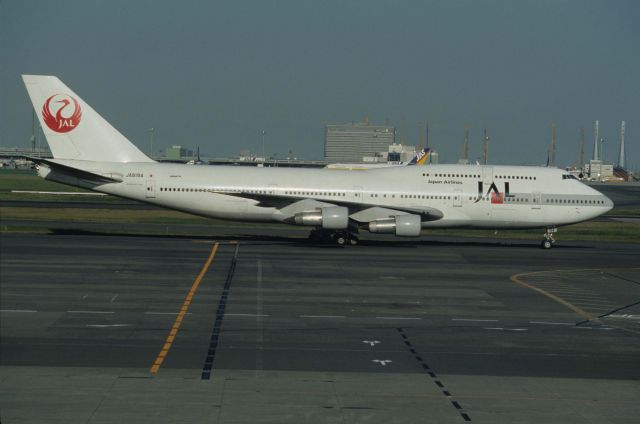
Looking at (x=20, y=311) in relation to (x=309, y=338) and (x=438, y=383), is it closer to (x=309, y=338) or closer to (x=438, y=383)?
(x=309, y=338)

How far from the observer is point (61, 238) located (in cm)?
4522

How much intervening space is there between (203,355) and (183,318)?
4.86 meters

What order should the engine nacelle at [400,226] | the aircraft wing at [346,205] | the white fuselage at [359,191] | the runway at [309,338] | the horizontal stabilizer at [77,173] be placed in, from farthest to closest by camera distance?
the white fuselage at [359,191], the aircraft wing at [346,205], the horizontal stabilizer at [77,173], the engine nacelle at [400,226], the runway at [309,338]

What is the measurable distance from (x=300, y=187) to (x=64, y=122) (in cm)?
1473

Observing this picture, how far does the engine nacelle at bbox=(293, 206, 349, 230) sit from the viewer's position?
46.1 meters

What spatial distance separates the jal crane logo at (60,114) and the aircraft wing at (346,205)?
9.86 metres

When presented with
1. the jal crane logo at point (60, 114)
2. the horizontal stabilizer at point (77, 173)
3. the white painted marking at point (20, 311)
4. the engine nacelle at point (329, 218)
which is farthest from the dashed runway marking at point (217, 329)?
the jal crane logo at point (60, 114)

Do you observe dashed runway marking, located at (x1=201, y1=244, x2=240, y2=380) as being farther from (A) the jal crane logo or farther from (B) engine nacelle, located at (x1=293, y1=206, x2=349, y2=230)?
(A) the jal crane logo

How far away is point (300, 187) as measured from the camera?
48.8m

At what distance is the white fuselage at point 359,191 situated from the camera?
48.6 metres

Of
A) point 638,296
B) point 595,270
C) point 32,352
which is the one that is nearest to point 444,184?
point 595,270

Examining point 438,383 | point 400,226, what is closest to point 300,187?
point 400,226

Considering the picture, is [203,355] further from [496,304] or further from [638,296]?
[638,296]

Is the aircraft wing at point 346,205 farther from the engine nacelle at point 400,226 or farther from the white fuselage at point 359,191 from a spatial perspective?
the engine nacelle at point 400,226
